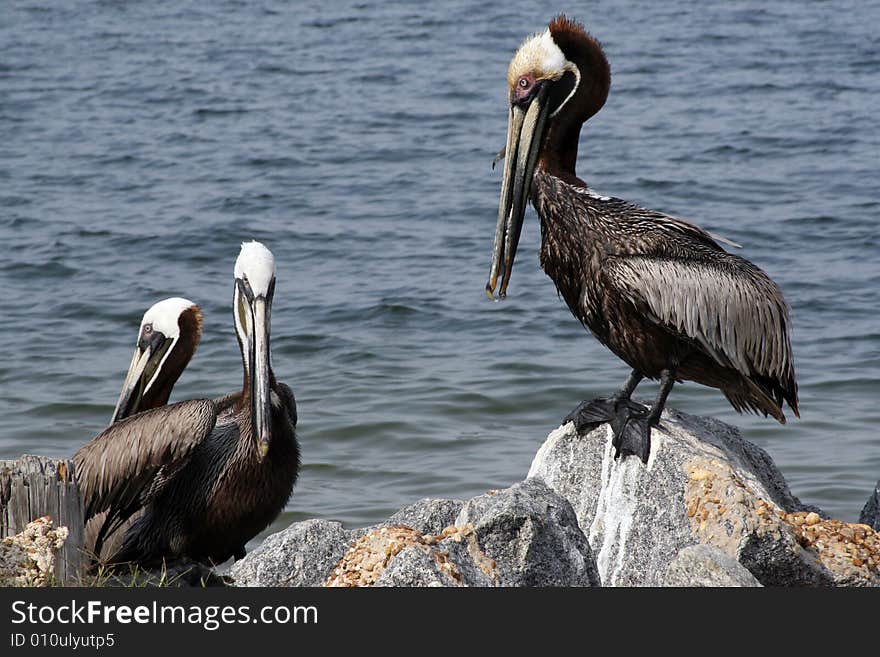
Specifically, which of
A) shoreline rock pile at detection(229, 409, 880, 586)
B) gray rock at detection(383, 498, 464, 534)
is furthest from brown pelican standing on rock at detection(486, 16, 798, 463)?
gray rock at detection(383, 498, 464, 534)

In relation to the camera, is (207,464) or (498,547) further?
(207,464)

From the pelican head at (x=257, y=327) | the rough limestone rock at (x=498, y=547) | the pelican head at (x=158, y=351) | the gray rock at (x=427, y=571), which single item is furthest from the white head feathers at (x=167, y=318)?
the gray rock at (x=427, y=571)

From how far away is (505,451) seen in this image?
7.49 m

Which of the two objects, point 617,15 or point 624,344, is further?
point 617,15

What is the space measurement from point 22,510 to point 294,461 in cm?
127

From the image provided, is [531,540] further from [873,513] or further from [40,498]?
[873,513]

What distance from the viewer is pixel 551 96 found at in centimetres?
517

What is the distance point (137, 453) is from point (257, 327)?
2.03ft

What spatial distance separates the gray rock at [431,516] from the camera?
4.75 metres

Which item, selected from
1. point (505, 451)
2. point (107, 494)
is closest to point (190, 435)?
point (107, 494)

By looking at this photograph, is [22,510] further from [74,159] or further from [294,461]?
[74,159]

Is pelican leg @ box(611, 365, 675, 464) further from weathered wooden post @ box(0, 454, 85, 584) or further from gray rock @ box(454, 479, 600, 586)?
weathered wooden post @ box(0, 454, 85, 584)

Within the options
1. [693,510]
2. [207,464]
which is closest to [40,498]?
[207,464]

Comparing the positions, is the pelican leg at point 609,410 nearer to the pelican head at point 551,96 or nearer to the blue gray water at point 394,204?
the pelican head at point 551,96
